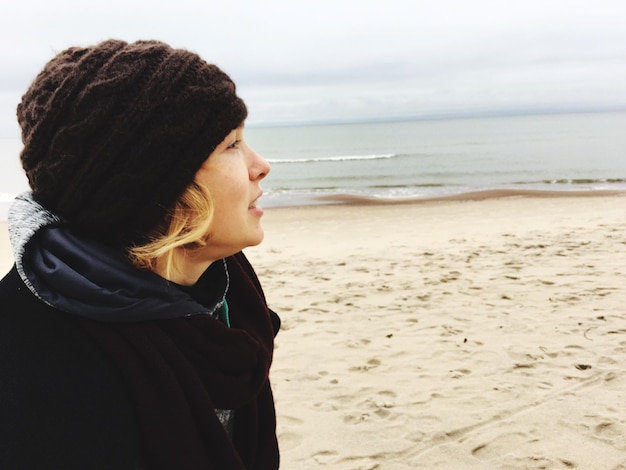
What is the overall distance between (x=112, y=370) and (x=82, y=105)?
550 mm

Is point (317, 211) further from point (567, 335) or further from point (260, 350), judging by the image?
point (260, 350)

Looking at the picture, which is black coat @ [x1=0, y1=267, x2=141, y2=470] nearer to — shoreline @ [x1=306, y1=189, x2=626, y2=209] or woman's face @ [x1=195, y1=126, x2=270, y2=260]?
woman's face @ [x1=195, y1=126, x2=270, y2=260]

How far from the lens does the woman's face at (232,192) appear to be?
1.37 metres

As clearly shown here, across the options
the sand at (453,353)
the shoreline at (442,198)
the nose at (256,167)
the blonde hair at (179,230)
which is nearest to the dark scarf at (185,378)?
the blonde hair at (179,230)

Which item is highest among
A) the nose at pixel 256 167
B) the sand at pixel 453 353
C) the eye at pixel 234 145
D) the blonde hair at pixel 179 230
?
the eye at pixel 234 145

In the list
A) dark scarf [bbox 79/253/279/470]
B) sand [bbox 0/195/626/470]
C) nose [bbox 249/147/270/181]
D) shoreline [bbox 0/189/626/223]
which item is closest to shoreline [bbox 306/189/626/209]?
shoreline [bbox 0/189/626/223]

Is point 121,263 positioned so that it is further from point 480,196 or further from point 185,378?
point 480,196

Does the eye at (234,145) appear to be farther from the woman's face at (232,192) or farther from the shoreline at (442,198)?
the shoreline at (442,198)

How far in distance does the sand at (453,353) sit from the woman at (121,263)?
2328 mm

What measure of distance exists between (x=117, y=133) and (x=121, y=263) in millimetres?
278

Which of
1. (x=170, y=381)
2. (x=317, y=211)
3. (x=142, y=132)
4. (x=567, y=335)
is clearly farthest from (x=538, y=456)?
(x=317, y=211)

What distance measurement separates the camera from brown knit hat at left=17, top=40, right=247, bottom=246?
1.23 metres

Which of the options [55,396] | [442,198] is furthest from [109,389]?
[442,198]

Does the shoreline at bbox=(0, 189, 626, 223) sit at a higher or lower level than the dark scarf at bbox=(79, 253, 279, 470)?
lower
